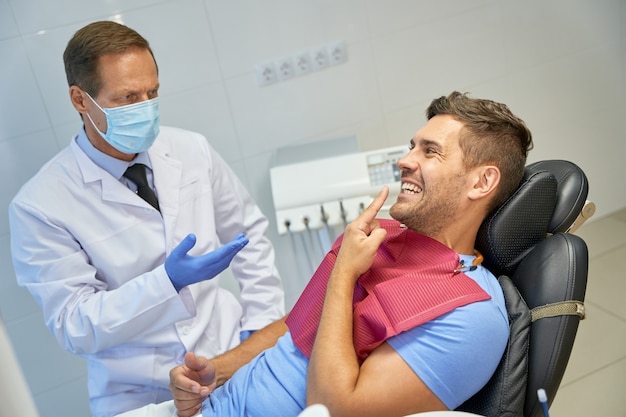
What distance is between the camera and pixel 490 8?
9.05ft

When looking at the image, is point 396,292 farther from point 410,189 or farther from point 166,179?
point 166,179

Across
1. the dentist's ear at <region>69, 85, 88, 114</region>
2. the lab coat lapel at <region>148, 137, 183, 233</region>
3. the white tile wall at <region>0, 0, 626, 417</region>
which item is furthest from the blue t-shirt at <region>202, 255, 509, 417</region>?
the white tile wall at <region>0, 0, 626, 417</region>

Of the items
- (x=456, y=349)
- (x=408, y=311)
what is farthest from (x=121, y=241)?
(x=456, y=349)

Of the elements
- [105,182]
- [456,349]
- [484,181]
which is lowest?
[456,349]

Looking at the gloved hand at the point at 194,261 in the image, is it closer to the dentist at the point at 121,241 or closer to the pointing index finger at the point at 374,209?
the dentist at the point at 121,241

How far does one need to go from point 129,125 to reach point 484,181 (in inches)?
35.9

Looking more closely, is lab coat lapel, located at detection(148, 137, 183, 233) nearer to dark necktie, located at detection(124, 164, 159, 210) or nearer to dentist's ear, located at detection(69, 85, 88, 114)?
dark necktie, located at detection(124, 164, 159, 210)

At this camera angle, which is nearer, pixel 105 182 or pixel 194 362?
pixel 194 362

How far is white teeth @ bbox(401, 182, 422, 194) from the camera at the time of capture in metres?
1.50

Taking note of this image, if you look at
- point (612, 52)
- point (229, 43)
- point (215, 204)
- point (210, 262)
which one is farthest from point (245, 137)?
point (612, 52)

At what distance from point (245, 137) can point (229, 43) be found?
370mm

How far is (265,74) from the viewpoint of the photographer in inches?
99.3

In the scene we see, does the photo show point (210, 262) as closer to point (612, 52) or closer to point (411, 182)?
point (411, 182)

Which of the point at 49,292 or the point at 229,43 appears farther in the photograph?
the point at 229,43
